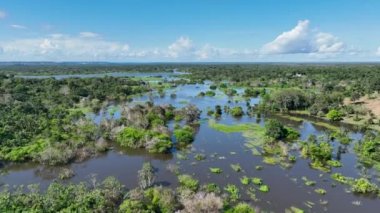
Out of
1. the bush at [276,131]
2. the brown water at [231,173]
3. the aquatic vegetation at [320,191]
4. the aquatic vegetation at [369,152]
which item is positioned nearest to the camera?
the brown water at [231,173]

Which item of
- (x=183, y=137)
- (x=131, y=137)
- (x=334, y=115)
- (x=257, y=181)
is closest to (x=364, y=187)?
(x=257, y=181)

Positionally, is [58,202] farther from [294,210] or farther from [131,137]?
[131,137]

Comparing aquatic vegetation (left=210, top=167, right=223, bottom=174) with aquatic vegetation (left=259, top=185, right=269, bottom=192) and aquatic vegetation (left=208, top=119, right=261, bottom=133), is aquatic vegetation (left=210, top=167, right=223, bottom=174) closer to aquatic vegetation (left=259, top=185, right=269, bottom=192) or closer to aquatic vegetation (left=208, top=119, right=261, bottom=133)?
aquatic vegetation (left=259, top=185, right=269, bottom=192)

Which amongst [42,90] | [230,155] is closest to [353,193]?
[230,155]

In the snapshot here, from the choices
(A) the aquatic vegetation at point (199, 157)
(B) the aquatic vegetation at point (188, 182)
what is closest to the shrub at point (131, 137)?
(A) the aquatic vegetation at point (199, 157)

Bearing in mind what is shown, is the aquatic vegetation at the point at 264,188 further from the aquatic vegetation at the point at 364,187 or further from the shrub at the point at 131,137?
the shrub at the point at 131,137

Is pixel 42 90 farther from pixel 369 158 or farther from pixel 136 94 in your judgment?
pixel 369 158

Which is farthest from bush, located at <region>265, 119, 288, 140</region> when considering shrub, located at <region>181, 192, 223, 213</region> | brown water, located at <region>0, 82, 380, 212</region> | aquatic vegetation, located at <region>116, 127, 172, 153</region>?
shrub, located at <region>181, 192, 223, 213</region>
